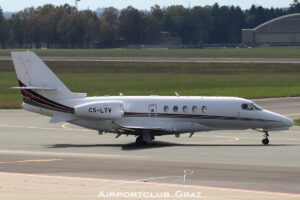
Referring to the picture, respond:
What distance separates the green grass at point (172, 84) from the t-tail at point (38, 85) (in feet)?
81.2

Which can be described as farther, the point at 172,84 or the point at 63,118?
the point at 172,84

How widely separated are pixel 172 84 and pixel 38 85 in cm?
5025

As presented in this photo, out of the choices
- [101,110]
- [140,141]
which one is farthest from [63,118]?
[140,141]

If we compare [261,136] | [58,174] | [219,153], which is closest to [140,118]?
[219,153]

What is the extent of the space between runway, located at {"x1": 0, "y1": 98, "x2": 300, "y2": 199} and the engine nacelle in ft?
5.48

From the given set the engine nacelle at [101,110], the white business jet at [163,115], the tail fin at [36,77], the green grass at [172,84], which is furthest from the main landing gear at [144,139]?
the green grass at [172,84]

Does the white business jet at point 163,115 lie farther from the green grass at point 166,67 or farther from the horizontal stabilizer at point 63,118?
the green grass at point 166,67

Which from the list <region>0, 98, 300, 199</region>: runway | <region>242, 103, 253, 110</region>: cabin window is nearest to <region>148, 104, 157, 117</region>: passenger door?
<region>0, 98, 300, 199</region>: runway

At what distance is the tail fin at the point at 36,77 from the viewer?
1508 inches

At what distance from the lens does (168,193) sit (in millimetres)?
22109

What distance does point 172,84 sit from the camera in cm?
8788

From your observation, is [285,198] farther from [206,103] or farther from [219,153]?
[206,103]

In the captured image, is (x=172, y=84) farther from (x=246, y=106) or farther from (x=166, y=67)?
(x=246, y=106)

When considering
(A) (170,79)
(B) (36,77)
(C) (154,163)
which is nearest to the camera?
(C) (154,163)
